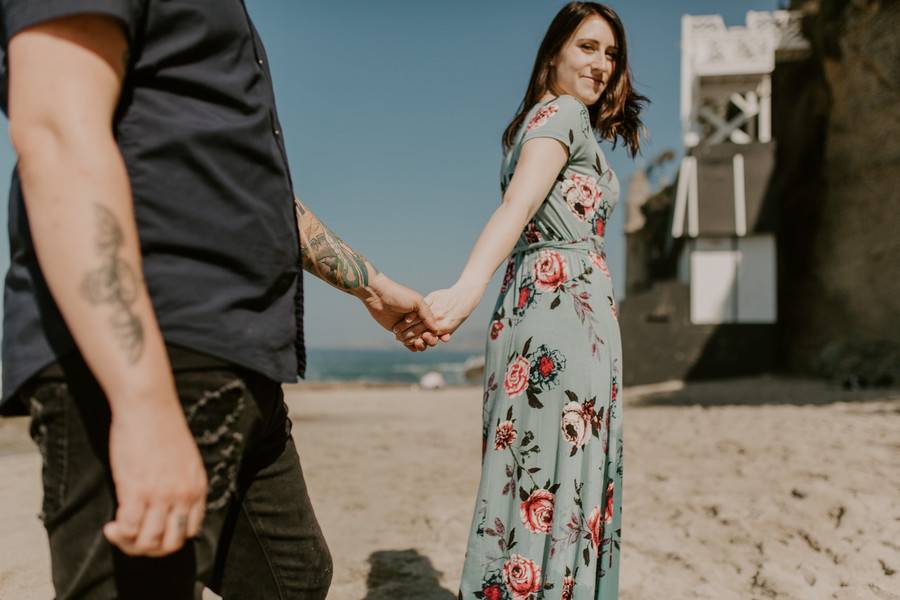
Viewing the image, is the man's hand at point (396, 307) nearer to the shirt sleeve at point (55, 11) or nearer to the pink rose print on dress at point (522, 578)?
the pink rose print on dress at point (522, 578)

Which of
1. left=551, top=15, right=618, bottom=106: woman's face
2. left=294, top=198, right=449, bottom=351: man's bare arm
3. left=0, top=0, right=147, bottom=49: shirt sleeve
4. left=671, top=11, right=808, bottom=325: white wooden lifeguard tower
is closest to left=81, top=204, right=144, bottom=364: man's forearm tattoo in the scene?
left=0, top=0, right=147, bottom=49: shirt sleeve

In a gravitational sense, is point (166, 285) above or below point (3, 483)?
above

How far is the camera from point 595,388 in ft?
6.40

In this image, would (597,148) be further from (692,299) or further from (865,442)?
(692,299)

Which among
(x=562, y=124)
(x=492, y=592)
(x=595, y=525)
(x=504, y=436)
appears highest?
(x=562, y=124)

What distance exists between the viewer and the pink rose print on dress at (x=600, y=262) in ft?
6.82

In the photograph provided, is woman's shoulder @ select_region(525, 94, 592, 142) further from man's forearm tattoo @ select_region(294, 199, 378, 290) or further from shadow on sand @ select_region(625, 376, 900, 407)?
shadow on sand @ select_region(625, 376, 900, 407)

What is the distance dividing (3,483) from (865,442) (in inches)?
261

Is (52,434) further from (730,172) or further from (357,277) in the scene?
(730,172)

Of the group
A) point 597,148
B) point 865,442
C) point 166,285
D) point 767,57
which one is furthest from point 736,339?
point 166,285

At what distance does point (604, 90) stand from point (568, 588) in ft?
5.27

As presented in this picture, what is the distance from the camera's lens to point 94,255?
0.96 m

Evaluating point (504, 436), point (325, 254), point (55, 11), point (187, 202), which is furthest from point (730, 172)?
point (55, 11)

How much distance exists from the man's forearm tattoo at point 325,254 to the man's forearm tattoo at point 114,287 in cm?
72
